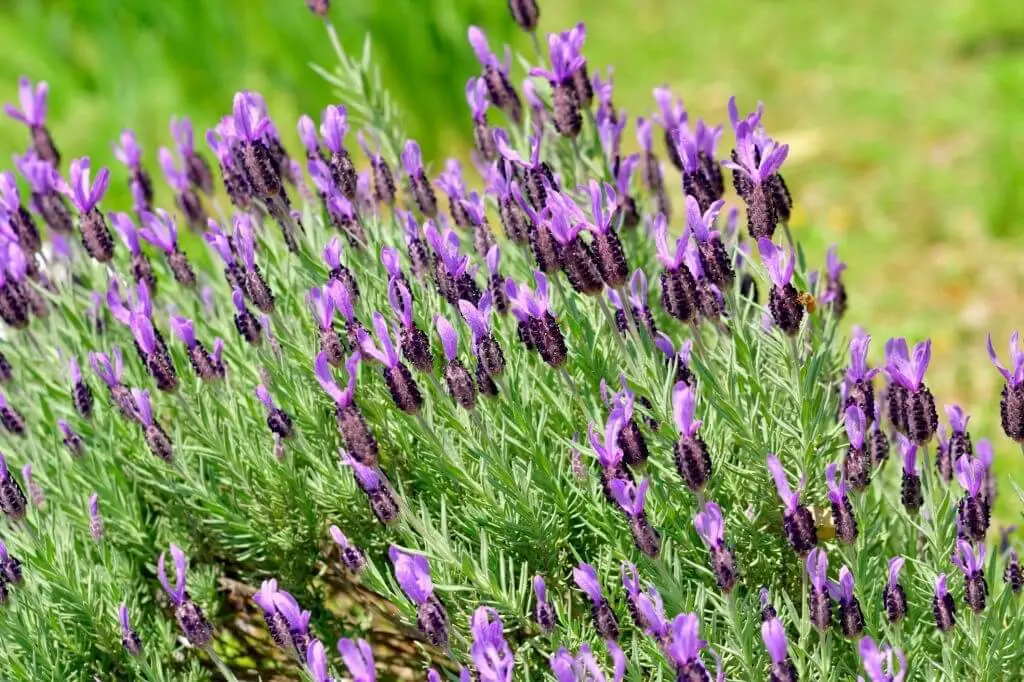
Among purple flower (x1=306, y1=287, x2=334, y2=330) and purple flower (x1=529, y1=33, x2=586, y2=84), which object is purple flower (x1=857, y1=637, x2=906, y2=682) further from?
purple flower (x1=529, y1=33, x2=586, y2=84)

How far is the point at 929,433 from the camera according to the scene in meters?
1.80

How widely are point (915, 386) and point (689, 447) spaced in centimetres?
38

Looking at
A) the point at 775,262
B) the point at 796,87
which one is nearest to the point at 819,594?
the point at 775,262

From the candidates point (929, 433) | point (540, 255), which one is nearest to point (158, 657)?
point (540, 255)

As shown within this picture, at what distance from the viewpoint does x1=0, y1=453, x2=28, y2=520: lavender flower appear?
1887mm

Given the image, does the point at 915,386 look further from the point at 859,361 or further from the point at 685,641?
the point at 685,641

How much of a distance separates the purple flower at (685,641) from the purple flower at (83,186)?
125 centimetres

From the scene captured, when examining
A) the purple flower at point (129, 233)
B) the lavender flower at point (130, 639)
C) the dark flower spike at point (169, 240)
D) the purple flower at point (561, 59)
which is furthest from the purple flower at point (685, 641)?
the purple flower at point (129, 233)

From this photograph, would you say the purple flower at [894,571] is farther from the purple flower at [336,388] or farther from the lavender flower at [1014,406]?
the purple flower at [336,388]

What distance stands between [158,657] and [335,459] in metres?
0.44

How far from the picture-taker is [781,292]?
5.67ft

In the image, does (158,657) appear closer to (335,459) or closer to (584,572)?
(335,459)

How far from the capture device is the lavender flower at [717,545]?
166 cm

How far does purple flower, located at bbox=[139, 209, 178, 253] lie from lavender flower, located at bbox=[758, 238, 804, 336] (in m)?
1.09
